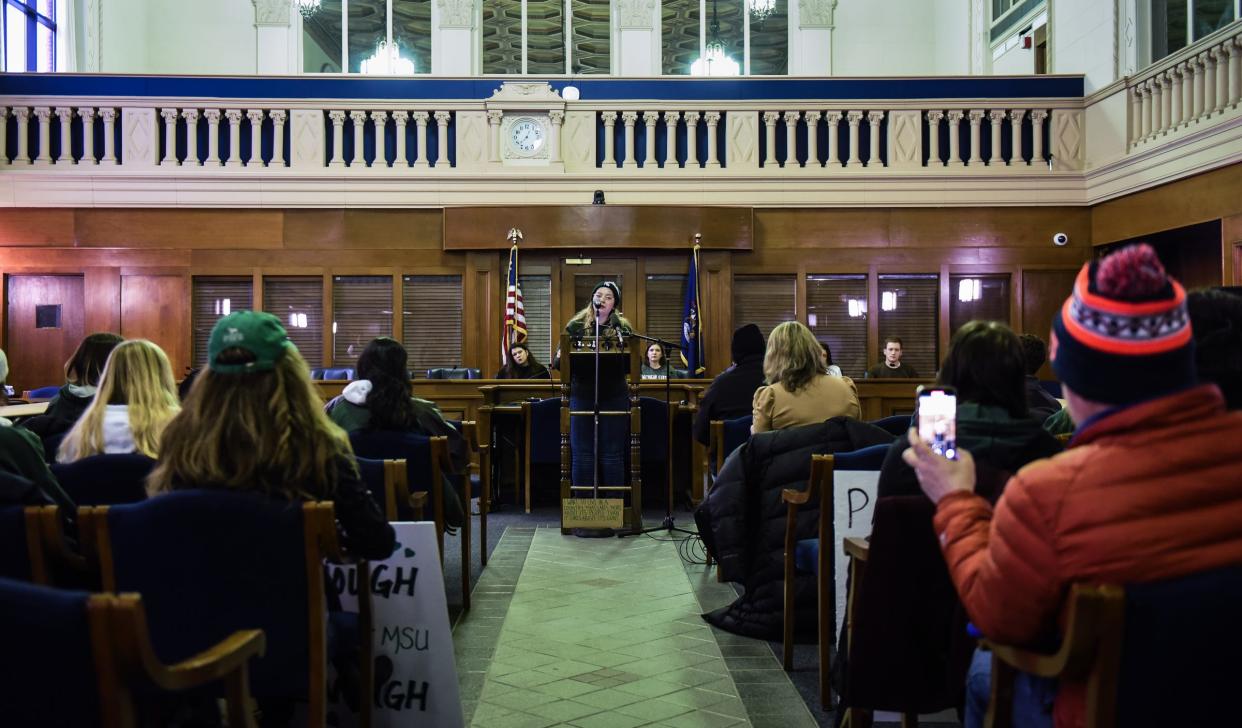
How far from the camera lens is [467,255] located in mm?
10086

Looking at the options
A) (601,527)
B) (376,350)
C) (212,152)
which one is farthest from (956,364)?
(212,152)

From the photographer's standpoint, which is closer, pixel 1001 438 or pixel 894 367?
pixel 1001 438

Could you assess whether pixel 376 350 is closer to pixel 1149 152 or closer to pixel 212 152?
pixel 212 152

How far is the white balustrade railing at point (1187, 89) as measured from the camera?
25.2ft

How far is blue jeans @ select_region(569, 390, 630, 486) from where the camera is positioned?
21.9 feet

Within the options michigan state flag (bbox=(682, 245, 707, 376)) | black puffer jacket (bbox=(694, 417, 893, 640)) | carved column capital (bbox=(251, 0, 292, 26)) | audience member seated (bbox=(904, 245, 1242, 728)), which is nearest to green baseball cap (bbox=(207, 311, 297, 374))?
audience member seated (bbox=(904, 245, 1242, 728))

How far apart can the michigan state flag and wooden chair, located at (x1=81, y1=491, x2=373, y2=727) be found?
749cm

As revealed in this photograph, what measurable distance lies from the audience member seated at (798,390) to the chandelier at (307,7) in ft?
34.4

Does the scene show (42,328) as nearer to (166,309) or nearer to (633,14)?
(166,309)

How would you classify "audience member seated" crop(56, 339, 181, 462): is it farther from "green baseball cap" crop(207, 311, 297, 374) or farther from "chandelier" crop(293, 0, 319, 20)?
"chandelier" crop(293, 0, 319, 20)

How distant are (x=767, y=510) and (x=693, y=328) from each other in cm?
589

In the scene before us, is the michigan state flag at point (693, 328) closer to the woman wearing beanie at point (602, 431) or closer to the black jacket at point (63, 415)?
the woman wearing beanie at point (602, 431)

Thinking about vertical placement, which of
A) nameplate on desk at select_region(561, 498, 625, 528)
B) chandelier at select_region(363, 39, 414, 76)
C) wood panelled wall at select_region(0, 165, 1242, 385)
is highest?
chandelier at select_region(363, 39, 414, 76)

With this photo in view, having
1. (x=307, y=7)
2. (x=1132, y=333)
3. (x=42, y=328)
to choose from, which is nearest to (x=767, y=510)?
(x=1132, y=333)
